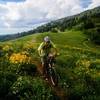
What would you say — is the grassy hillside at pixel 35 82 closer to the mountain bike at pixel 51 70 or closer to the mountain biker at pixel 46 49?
the mountain bike at pixel 51 70

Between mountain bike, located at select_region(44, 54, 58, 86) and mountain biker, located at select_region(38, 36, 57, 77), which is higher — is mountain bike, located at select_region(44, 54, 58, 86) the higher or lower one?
the lower one

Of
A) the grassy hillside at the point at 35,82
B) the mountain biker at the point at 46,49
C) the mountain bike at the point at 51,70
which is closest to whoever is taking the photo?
the grassy hillside at the point at 35,82

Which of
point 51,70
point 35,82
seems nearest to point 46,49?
point 51,70

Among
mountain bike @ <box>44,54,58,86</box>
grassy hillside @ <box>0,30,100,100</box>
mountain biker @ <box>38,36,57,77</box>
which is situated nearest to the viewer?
grassy hillside @ <box>0,30,100,100</box>

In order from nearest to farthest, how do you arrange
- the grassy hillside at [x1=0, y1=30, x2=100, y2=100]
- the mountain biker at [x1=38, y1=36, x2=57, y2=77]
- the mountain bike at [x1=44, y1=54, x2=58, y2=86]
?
the grassy hillside at [x1=0, y1=30, x2=100, y2=100] → the mountain biker at [x1=38, y1=36, x2=57, y2=77] → the mountain bike at [x1=44, y1=54, x2=58, y2=86]

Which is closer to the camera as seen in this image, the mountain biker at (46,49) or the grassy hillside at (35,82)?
the grassy hillside at (35,82)

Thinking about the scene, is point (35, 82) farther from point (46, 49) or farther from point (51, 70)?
point (46, 49)

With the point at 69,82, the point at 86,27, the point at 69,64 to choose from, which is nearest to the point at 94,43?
the point at 86,27

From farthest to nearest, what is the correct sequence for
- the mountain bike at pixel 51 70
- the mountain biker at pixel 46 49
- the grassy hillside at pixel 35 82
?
the mountain bike at pixel 51 70
the mountain biker at pixel 46 49
the grassy hillside at pixel 35 82

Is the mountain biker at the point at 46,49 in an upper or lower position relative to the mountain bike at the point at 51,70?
upper

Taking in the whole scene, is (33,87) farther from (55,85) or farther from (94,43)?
(94,43)

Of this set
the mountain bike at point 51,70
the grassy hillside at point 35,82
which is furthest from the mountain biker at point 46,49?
the grassy hillside at point 35,82

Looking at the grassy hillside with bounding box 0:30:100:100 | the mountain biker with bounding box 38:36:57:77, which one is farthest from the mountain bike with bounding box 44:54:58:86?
the grassy hillside with bounding box 0:30:100:100

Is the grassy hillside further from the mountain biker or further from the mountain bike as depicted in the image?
the mountain biker
